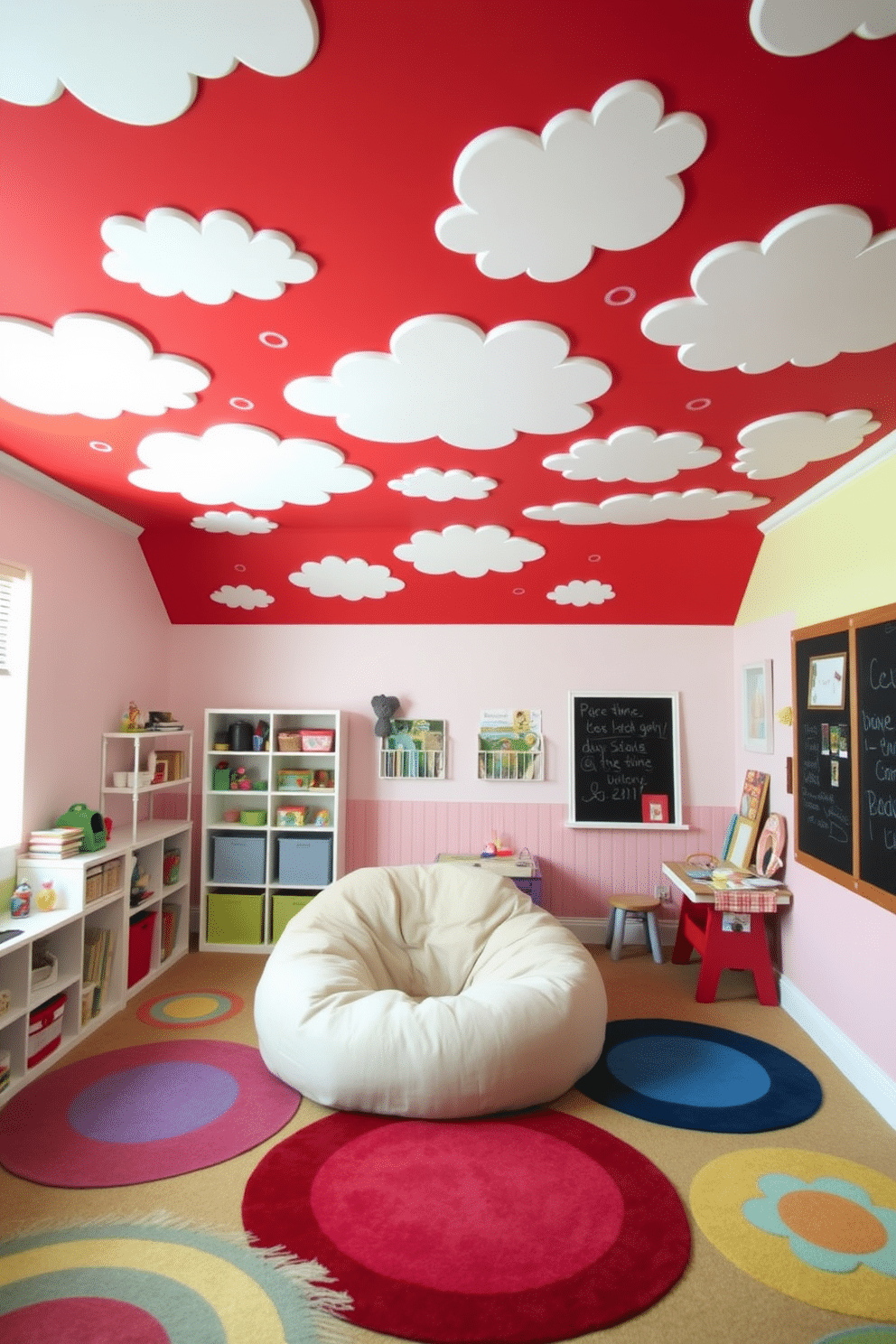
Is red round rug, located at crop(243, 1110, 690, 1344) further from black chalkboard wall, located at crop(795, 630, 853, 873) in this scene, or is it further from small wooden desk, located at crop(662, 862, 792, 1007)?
black chalkboard wall, located at crop(795, 630, 853, 873)

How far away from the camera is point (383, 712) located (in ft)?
16.5

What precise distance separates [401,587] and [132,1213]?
3.35 meters

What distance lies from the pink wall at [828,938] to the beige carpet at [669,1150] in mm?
224

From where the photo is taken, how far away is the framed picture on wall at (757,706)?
4344 mm

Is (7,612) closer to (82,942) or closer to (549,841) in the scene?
(82,942)

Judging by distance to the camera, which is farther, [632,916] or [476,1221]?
[632,916]

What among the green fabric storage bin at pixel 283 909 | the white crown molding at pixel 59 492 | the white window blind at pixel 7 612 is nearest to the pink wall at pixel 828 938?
the green fabric storage bin at pixel 283 909

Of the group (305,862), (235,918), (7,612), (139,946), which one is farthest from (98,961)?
(7,612)

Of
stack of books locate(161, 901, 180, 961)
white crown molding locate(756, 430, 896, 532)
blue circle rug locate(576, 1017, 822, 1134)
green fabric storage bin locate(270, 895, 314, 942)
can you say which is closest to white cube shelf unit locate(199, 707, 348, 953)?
green fabric storage bin locate(270, 895, 314, 942)

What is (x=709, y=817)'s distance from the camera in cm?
500

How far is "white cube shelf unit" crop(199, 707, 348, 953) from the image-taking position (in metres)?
4.82

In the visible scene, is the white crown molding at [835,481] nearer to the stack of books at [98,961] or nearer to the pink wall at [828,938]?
the pink wall at [828,938]

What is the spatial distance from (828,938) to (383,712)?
107 inches

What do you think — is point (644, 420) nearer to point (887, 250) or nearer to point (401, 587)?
point (887, 250)
